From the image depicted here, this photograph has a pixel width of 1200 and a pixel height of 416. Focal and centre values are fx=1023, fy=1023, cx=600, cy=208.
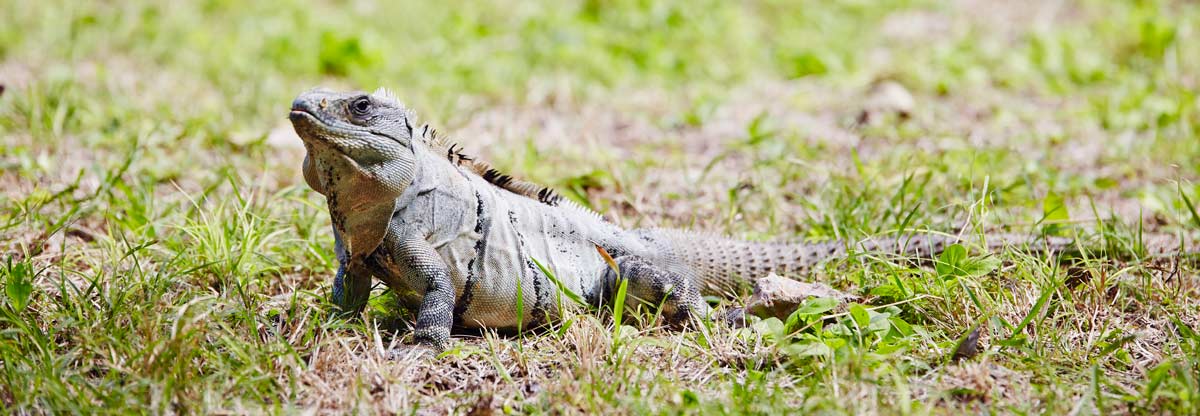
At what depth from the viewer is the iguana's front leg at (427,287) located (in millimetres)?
3623

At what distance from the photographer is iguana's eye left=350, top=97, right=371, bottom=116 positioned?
3498 millimetres

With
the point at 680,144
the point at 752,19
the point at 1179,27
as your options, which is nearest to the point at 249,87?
the point at 680,144

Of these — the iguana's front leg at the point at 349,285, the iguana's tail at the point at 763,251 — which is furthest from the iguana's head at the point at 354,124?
the iguana's tail at the point at 763,251

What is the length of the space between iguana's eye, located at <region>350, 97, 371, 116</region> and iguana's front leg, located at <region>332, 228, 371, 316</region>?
0.54m

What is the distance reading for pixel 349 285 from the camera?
3875 mm

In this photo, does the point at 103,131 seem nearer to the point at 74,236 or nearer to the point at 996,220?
the point at 74,236

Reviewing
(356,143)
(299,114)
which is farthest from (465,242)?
(299,114)

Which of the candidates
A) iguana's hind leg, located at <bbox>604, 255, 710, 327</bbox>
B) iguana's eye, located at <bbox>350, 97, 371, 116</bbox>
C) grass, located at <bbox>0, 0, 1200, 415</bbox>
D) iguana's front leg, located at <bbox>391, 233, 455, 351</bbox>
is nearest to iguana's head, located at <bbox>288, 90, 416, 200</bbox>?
iguana's eye, located at <bbox>350, 97, 371, 116</bbox>

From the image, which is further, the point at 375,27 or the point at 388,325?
the point at 375,27

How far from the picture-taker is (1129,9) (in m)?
10.4

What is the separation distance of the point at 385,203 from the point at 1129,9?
30.9 ft

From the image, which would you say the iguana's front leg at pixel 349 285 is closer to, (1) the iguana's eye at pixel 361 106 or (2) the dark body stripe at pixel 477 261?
(2) the dark body stripe at pixel 477 261

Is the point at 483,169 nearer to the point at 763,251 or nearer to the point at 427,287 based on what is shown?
the point at 427,287

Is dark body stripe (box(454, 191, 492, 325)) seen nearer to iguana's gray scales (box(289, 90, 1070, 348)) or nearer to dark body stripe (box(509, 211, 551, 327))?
iguana's gray scales (box(289, 90, 1070, 348))
